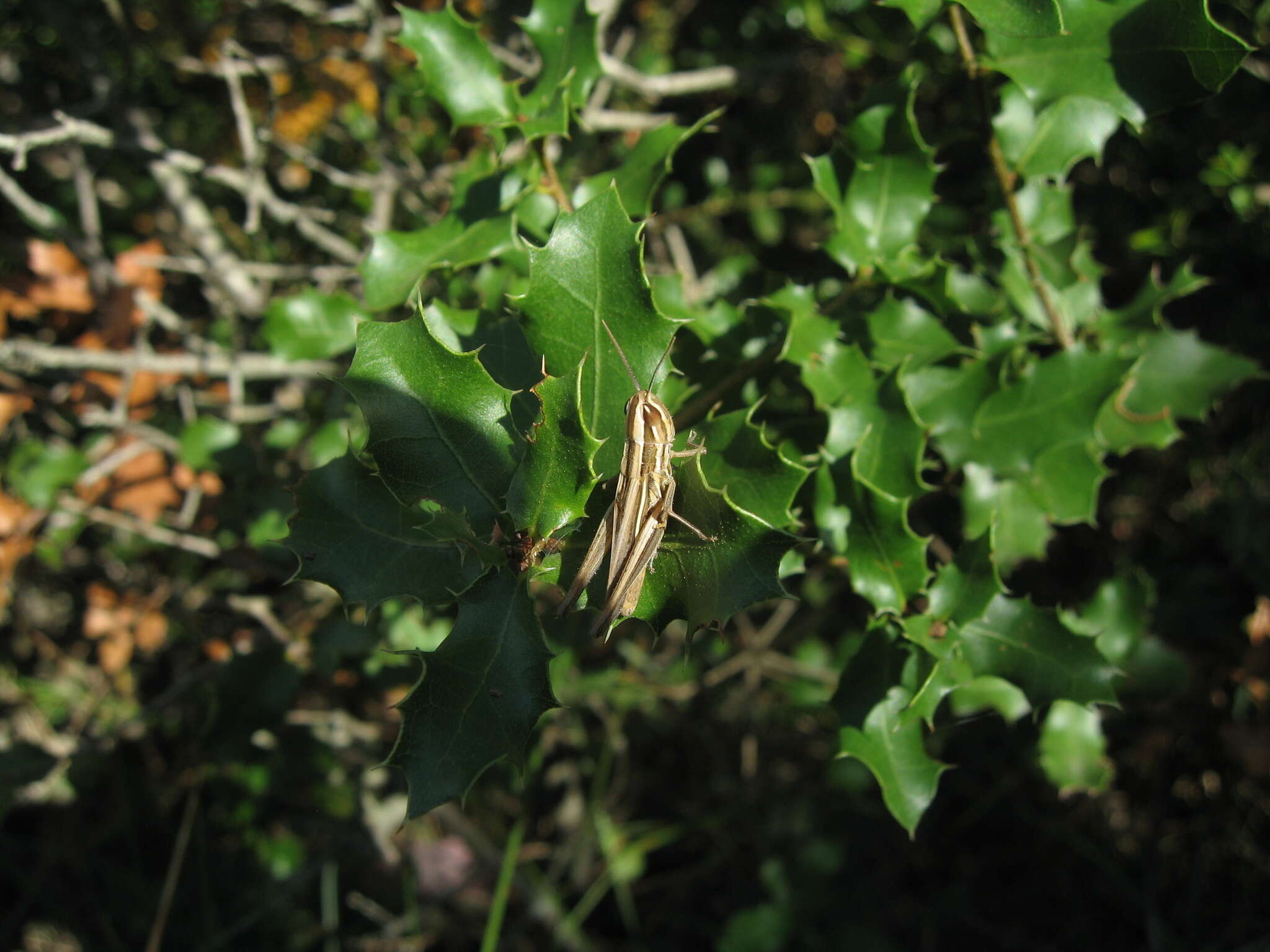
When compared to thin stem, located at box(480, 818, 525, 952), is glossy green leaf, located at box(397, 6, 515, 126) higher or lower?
higher

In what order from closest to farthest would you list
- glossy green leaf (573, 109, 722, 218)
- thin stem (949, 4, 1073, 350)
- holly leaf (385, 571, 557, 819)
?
holly leaf (385, 571, 557, 819) → glossy green leaf (573, 109, 722, 218) → thin stem (949, 4, 1073, 350)

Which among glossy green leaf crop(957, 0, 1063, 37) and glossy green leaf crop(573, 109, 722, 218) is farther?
glossy green leaf crop(573, 109, 722, 218)

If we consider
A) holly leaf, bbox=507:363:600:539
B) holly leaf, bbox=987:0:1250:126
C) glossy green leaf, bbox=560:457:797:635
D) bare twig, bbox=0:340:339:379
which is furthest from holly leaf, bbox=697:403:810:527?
bare twig, bbox=0:340:339:379

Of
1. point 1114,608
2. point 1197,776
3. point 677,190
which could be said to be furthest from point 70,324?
point 1197,776

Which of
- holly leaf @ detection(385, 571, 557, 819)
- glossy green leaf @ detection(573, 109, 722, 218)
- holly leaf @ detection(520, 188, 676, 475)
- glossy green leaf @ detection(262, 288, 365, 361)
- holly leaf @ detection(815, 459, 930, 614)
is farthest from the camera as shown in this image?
glossy green leaf @ detection(262, 288, 365, 361)

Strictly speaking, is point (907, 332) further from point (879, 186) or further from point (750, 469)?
point (750, 469)

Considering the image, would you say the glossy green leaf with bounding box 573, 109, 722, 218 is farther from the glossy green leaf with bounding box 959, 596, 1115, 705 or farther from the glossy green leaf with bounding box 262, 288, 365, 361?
the glossy green leaf with bounding box 959, 596, 1115, 705

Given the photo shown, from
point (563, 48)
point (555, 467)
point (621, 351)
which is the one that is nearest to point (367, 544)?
point (555, 467)

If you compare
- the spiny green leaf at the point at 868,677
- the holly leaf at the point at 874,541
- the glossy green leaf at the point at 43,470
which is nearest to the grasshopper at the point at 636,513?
the holly leaf at the point at 874,541
